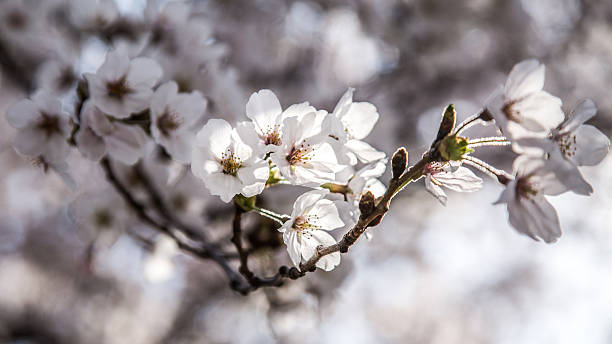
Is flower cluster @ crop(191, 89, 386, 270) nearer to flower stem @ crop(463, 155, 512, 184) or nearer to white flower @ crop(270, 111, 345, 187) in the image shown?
white flower @ crop(270, 111, 345, 187)

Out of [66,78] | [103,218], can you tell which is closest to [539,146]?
[103,218]

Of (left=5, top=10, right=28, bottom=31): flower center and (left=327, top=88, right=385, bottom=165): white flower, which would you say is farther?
(left=5, top=10, right=28, bottom=31): flower center

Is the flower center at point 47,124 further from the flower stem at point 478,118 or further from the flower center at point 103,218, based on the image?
the flower stem at point 478,118

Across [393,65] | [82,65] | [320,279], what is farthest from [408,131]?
[82,65]

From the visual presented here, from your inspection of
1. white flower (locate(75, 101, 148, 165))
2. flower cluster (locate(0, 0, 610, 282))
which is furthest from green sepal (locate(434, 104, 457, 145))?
white flower (locate(75, 101, 148, 165))

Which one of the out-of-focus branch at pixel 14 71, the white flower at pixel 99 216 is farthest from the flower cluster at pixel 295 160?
the out-of-focus branch at pixel 14 71

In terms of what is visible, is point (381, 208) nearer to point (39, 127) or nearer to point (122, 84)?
point (122, 84)

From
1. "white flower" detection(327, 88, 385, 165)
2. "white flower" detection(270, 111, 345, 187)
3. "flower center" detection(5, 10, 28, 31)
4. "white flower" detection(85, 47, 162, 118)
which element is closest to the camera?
"white flower" detection(270, 111, 345, 187)
